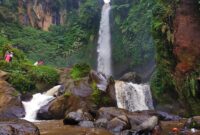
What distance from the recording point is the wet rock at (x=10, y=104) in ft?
71.0

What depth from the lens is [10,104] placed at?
2234 cm

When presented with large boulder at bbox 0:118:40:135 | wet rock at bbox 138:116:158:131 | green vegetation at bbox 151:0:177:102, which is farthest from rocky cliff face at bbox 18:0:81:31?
large boulder at bbox 0:118:40:135

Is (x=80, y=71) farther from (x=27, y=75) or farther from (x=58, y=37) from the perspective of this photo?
(x=58, y=37)

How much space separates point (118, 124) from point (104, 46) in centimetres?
3204

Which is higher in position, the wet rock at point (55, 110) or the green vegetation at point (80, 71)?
the green vegetation at point (80, 71)

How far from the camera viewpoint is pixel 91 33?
174 ft

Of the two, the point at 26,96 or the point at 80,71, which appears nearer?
the point at 26,96

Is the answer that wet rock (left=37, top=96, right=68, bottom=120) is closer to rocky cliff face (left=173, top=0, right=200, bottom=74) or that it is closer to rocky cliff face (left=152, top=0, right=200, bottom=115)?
rocky cliff face (left=152, top=0, right=200, bottom=115)

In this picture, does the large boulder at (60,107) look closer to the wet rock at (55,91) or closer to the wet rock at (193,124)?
the wet rock at (55,91)

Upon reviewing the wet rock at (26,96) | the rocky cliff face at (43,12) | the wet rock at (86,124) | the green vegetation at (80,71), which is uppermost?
the rocky cliff face at (43,12)

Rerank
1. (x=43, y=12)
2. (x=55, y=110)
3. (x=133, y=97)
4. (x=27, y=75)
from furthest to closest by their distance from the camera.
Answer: (x=43, y=12) → (x=133, y=97) → (x=27, y=75) → (x=55, y=110)

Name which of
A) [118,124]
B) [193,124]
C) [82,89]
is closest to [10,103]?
[82,89]

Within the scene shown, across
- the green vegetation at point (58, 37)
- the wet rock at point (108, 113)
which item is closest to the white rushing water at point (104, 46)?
the green vegetation at point (58, 37)

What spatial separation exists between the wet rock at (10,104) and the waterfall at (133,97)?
8.26 m
